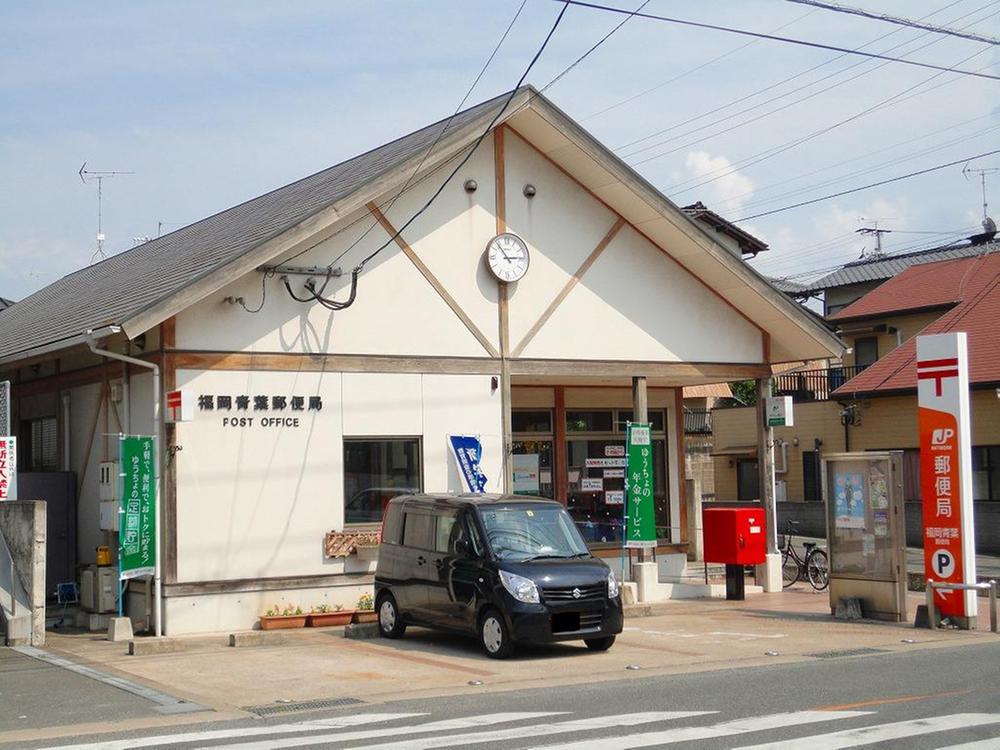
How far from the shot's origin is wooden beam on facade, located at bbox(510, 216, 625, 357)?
61.4 ft

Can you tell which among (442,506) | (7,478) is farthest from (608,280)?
(7,478)

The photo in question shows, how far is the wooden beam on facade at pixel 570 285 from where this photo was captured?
18.7 meters

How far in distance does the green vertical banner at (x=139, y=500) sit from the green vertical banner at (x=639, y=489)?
23.5 ft

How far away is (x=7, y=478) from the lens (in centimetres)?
1647

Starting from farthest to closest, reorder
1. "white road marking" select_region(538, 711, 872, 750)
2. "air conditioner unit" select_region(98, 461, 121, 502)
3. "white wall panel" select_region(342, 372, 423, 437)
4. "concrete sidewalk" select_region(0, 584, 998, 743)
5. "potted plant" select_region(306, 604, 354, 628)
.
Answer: "white wall panel" select_region(342, 372, 423, 437) → "air conditioner unit" select_region(98, 461, 121, 502) → "potted plant" select_region(306, 604, 354, 628) → "concrete sidewalk" select_region(0, 584, 998, 743) → "white road marking" select_region(538, 711, 872, 750)

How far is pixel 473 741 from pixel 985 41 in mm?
11796

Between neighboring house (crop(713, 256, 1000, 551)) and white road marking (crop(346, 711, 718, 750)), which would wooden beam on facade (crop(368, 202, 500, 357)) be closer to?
white road marking (crop(346, 711, 718, 750))

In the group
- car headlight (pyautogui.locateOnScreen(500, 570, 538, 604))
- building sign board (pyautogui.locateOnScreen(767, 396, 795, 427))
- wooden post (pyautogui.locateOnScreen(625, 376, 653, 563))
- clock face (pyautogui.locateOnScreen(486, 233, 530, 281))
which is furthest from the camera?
building sign board (pyautogui.locateOnScreen(767, 396, 795, 427))

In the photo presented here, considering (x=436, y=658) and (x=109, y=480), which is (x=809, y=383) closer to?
(x=109, y=480)

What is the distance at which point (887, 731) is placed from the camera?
8.92m

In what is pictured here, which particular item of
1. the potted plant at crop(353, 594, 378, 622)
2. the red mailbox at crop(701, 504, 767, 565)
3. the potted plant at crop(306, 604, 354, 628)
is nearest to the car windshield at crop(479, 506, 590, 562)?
the potted plant at crop(353, 594, 378, 622)

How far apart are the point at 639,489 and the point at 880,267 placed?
32552 millimetres

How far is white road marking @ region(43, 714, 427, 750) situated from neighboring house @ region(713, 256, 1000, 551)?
24646 mm

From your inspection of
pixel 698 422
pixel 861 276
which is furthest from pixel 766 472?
pixel 861 276
